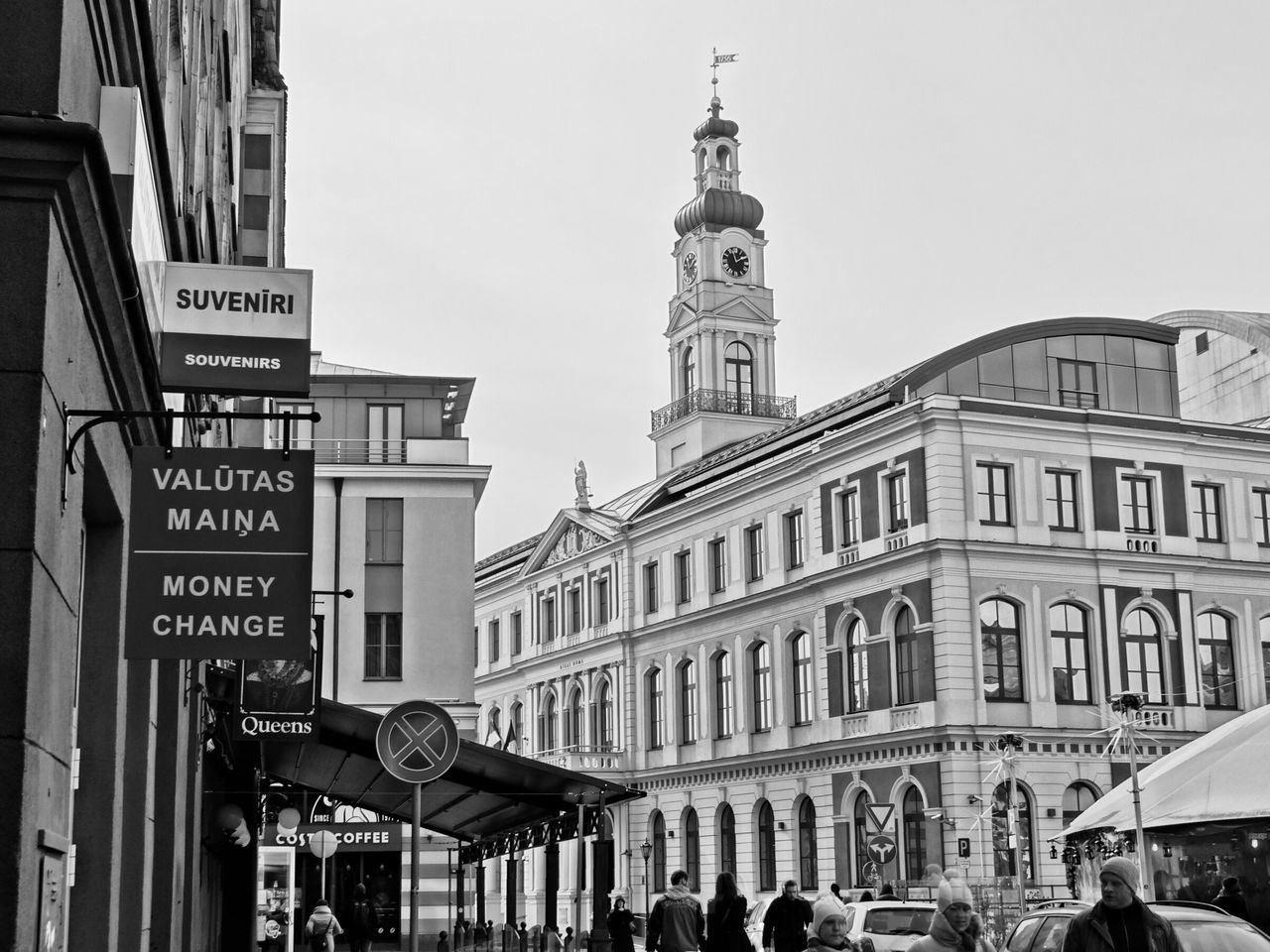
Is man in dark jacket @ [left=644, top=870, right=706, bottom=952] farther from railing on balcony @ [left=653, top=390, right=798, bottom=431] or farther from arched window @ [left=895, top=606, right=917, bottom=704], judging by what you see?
railing on balcony @ [left=653, top=390, right=798, bottom=431]

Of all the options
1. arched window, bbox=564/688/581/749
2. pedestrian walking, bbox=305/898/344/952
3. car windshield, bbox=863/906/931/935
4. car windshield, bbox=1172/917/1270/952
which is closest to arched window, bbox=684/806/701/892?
arched window, bbox=564/688/581/749

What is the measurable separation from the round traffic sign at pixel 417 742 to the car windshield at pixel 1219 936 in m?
5.63

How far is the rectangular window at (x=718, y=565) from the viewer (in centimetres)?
6369

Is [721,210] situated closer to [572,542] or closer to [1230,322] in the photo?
[572,542]

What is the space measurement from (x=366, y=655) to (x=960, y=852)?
17372 millimetres

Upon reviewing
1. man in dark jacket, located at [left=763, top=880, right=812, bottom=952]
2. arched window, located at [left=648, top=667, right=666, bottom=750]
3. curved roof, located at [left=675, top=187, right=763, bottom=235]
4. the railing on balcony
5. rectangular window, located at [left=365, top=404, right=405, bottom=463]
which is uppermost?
curved roof, located at [left=675, top=187, right=763, bottom=235]

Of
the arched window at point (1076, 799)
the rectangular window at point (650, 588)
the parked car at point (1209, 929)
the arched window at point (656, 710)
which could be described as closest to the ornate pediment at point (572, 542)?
the rectangular window at point (650, 588)

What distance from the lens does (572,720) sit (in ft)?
248

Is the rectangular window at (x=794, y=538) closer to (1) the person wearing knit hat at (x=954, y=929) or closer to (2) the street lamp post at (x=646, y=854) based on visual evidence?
(2) the street lamp post at (x=646, y=854)

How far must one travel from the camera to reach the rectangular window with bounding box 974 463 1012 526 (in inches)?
2032

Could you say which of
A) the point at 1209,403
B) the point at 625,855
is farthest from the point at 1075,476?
the point at 625,855

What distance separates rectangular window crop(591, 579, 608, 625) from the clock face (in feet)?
54.4

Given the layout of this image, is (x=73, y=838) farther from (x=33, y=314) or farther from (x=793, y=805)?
(x=793, y=805)

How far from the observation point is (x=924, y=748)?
50.1 meters
